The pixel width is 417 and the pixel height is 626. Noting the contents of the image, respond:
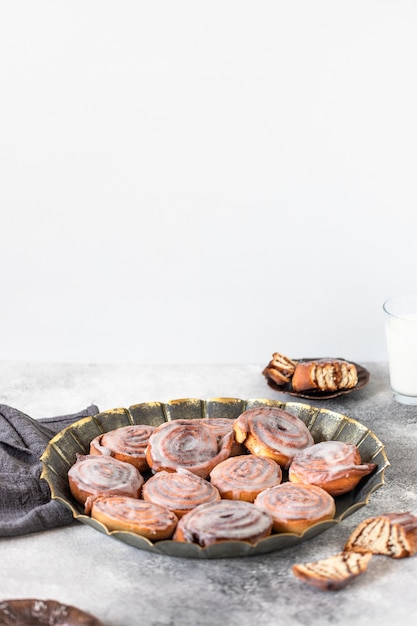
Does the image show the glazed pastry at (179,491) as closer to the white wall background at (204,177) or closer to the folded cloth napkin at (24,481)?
the folded cloth napkin at (24,481)

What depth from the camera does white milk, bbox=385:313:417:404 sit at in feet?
5.29

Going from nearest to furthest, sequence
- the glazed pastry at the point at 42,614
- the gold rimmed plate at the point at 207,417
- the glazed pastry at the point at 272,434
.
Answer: the glazed pastry at the point at 42,614 < the gold rimmed plate at the point at 207,417 < the glazed pastry at the point at 272,434

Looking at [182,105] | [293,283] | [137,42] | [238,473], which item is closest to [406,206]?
[293,283]

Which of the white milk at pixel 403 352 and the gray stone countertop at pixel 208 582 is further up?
the white milk at pixel 403 352

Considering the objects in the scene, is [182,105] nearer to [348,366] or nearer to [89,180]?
[89,180]

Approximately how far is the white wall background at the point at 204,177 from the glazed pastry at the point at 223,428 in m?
0.49

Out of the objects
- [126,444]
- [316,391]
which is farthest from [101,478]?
[316,391]

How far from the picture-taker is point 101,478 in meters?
1.20

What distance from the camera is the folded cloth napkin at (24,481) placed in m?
1.22

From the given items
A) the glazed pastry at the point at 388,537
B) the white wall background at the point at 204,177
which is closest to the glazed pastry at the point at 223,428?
the glazed pastry at the point at 388,537

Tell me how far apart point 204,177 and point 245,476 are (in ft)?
2.44

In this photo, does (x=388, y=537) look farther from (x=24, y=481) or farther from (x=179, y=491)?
(x=24, y=481)

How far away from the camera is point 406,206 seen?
177 cm

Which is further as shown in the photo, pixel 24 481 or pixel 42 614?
pixel 24 481
